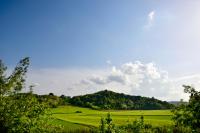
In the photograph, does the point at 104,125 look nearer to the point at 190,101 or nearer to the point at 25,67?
the point at 25,67

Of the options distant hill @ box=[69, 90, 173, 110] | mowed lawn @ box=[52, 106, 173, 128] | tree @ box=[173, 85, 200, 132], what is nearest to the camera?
tree @ box=[173, 85, 200, 132]

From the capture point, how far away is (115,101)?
160m

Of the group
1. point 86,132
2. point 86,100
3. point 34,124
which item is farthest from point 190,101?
point 86,100

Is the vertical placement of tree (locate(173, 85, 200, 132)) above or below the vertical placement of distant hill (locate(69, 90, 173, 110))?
below

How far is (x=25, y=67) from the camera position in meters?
26.3

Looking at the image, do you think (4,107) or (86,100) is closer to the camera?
(4,107)

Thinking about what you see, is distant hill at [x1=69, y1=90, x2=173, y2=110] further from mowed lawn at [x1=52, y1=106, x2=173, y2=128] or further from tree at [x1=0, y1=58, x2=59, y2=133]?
tree at [x1=0, y1=58, x2=59, y2=133]

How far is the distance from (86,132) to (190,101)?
179ft

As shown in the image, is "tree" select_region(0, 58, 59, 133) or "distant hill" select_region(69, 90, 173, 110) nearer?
"tree" select_region(0, 58, 59, 133)

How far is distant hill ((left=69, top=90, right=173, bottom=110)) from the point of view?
149000 millimetres

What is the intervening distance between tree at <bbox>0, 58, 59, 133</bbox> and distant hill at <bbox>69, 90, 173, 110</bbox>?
115 meters

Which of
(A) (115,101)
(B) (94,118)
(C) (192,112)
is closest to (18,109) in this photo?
(C) (192,112)

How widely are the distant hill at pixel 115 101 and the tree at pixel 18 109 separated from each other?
11454cm

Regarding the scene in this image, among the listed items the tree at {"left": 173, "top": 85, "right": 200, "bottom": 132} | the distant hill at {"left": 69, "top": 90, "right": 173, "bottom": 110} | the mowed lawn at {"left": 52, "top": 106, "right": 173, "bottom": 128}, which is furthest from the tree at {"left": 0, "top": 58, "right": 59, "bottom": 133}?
the distant hill at {"left": 69, "top": 90, "right": 173, "bottom": 110}
